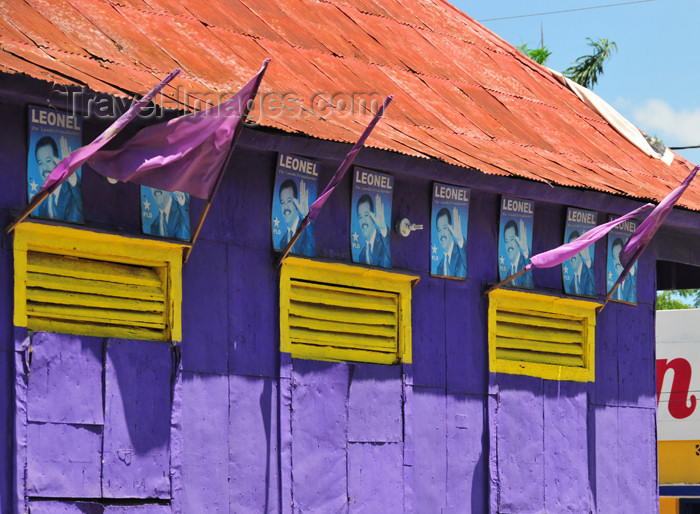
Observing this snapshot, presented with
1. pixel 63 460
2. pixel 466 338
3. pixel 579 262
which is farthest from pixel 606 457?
pixel 63 460

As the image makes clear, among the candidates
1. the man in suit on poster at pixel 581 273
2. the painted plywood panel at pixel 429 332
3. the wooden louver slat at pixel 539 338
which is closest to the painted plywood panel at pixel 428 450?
the painted plywood panel at pixel 429 332

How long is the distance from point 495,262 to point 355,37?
2912 mm

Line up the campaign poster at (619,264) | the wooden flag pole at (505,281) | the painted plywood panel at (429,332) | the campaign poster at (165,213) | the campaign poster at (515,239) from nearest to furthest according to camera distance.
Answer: the campaign poster at (165,213) < the painted plywood panel at (429,332) < the wooden flag pole at (505,281) < the campaign poster at (515,239) < the campaign poster at (619,264)

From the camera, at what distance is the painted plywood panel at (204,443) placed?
377 inches

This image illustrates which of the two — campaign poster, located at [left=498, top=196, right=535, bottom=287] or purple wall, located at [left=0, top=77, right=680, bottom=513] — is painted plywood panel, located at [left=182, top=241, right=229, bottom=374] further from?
campaign poster, located at [left=498, top=196, right=535, bottom=287]

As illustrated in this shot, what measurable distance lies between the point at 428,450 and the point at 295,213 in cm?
242

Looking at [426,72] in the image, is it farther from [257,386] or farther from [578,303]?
[257,386]

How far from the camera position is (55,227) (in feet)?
29.3

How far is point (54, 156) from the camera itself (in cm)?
905

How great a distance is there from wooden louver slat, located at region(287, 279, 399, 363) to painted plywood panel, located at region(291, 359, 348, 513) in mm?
278

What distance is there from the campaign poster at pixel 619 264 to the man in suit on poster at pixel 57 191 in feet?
19.4

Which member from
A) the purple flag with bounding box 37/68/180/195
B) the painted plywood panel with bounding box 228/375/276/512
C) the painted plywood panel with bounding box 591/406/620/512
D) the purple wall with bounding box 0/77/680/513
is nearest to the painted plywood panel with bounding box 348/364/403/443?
the purple wall with bounding box 0/77/680/513

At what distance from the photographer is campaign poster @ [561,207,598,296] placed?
12633 millimetres

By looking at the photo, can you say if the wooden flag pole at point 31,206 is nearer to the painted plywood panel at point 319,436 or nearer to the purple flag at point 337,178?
the purple flag at point 337,178
